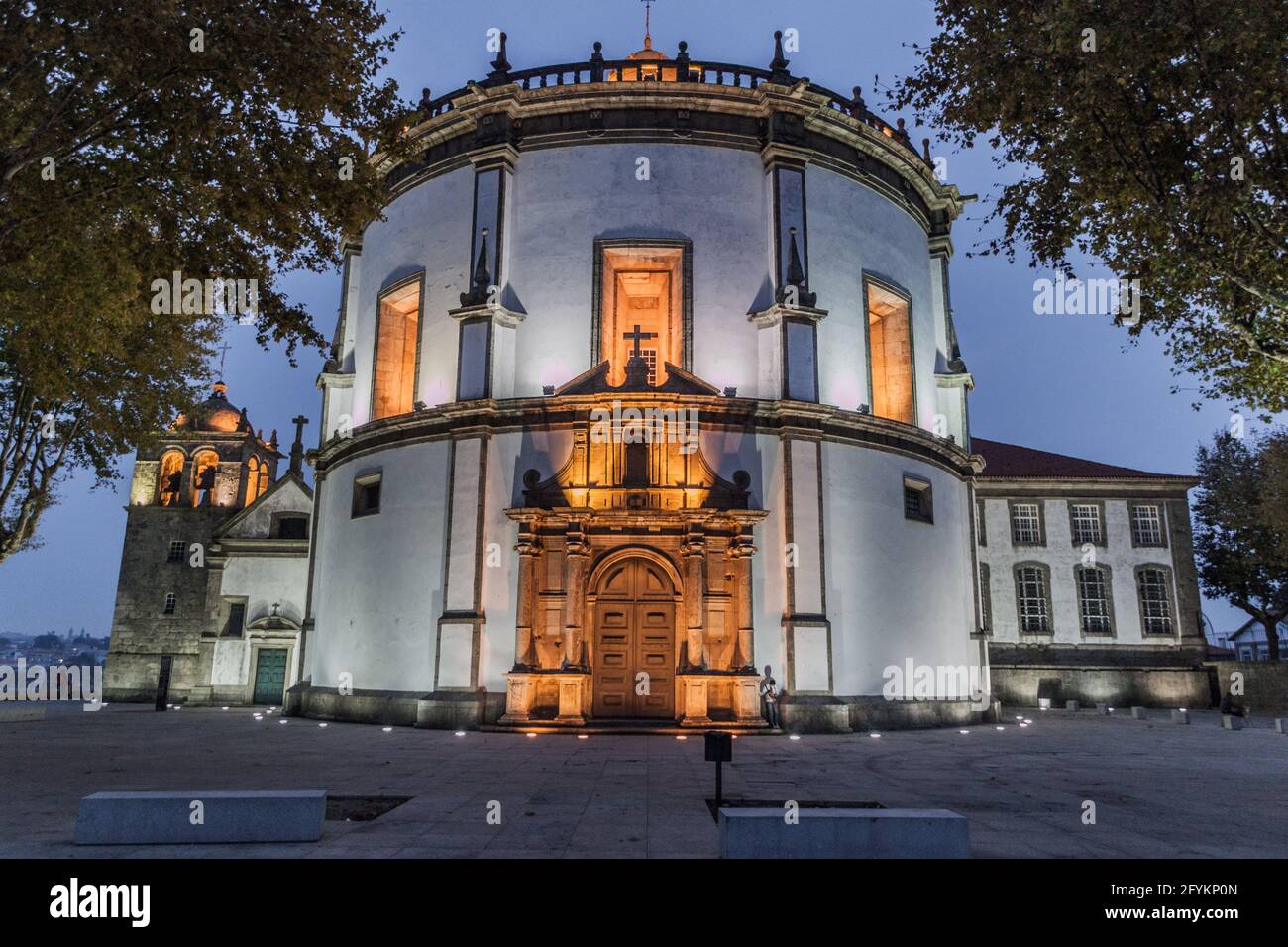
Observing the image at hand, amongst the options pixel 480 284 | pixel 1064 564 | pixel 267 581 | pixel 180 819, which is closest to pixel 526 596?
pixel 480 284

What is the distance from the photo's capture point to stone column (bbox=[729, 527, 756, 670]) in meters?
19.0

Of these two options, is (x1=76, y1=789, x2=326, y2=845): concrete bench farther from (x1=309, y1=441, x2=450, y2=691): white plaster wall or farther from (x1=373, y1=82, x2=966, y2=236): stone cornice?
(x1=373, y1=82, x2=966, y2=236): stone cornice

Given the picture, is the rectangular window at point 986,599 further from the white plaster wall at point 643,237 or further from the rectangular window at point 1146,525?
the white plaster wall at point 643,237

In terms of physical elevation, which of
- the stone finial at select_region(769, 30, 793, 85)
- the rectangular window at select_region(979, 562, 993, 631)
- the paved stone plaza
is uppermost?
the stone finial at select_region(769, 30, 793, 85)

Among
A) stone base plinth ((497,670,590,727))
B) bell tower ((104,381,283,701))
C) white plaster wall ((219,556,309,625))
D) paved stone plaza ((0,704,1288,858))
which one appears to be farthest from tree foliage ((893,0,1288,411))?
bell tower ((104,381,283,701))

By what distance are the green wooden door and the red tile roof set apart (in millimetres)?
30503

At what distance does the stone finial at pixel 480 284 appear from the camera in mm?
21109

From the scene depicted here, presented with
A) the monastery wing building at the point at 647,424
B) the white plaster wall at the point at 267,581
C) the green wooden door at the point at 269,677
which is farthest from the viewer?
the white plaster wall at the point at 267,581

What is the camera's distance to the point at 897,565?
2169 centimetres

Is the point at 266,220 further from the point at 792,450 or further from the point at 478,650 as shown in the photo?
the point at 792,450

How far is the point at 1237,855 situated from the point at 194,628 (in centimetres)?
4068

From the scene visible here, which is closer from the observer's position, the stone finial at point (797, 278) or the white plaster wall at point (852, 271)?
the stone finial at point (797, 278)

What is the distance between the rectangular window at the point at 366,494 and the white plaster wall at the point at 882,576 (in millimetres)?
11556

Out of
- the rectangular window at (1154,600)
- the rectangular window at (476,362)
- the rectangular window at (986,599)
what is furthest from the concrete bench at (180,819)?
the rectangular window at (1154,600)
